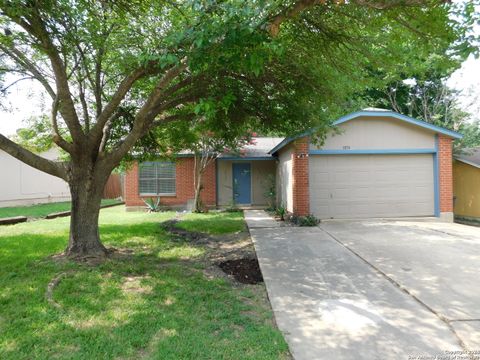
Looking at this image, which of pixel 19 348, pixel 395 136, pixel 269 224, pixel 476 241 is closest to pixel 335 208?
pixel 269 224

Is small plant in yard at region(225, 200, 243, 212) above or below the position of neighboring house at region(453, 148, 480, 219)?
below

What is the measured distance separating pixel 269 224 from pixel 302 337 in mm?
7602

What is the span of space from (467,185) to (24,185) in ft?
75.4

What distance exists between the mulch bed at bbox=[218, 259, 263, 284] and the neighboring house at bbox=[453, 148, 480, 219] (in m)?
10.6

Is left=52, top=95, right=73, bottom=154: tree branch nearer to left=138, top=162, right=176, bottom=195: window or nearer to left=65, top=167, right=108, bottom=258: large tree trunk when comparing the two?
left=65, top=167, right=108, bottom=258: large tree trunk

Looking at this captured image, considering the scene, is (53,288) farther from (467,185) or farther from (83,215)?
(467,185)

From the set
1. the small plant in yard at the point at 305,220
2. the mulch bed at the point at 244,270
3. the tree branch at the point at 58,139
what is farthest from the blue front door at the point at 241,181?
the tree branch at the point at 58,139

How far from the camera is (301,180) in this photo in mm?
11227

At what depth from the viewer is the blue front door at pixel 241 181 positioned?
16297mm

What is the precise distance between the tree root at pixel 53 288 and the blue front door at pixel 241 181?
11.1 m

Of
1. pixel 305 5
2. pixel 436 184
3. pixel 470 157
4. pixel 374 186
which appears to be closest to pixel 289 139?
pixel 374 186

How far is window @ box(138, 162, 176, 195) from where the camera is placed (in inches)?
640

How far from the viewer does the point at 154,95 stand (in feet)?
19.3

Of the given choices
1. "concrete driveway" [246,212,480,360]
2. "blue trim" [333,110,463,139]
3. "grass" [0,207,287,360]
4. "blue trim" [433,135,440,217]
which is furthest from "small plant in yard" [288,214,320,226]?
"grass" [0,207,287,360]
